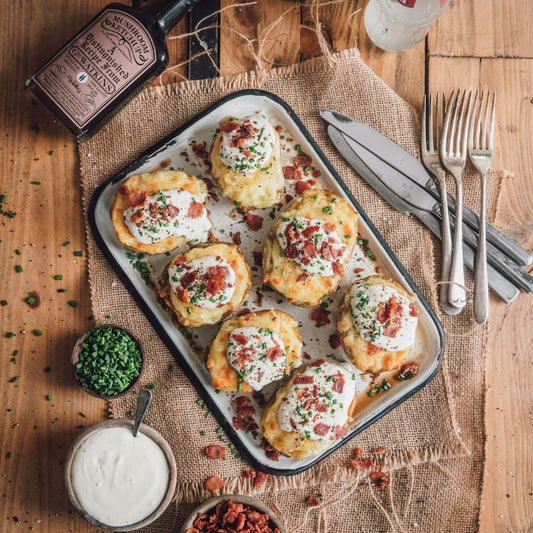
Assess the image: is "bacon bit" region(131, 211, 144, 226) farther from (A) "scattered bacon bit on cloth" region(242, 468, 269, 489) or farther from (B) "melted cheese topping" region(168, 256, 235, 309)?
(A) "scattered bacon bit on cloth" region(242, 468, 269, 489)

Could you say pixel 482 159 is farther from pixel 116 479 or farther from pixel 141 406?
pixel 116 479

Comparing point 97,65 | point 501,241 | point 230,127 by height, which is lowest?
point 501,241

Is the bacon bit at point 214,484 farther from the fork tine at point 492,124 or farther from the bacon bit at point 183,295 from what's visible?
the fork tine at point 492,124

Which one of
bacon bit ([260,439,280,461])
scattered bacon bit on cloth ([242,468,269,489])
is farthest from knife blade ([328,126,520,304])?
scattered bacon bit on cloth ([242,468,269,489])

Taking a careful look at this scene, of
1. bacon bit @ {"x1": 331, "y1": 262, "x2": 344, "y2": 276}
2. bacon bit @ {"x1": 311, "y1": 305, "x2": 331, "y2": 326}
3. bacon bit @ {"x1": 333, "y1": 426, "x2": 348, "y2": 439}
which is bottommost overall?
bacon bit @ {"x1": 333, "y1": 426, "x2": 348, "y2": 439}

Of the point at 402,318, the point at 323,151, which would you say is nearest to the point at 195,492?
the point at 402,318

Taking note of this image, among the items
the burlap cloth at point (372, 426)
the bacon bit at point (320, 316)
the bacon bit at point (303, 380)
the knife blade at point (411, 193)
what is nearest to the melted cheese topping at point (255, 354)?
the bacon bit at point (303, 380)

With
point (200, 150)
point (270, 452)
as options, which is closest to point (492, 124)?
point (200, 150)
